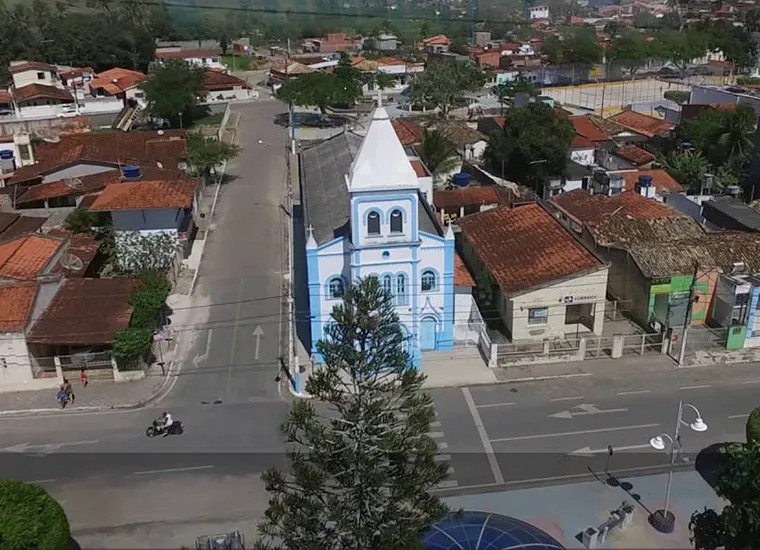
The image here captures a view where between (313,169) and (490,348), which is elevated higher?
(313,169)

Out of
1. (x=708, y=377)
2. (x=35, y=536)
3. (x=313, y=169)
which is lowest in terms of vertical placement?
(x=708, y=377)

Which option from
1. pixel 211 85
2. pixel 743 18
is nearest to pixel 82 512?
pixel 211 85

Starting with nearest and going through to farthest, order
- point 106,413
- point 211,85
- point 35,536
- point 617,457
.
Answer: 1. point 35,536
2. point 617,457
3. point 106,413
4. point 211,85

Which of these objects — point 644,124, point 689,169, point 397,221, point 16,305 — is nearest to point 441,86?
point 644,124

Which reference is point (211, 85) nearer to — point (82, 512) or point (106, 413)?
point (106, 413)

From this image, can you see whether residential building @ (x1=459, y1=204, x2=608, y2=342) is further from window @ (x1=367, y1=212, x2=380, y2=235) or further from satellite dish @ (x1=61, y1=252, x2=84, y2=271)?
satellite dish @ (x1=61, y1=252, x2=84, y2=271)

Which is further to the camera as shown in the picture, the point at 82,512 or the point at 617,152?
the point at 617,152

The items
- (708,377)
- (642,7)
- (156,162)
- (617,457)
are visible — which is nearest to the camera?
(617,457)

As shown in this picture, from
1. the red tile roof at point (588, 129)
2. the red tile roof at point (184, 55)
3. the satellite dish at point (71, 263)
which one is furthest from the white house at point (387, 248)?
the red tile roof at point (184, 55)

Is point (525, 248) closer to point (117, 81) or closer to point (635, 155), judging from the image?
point (635, 155)
